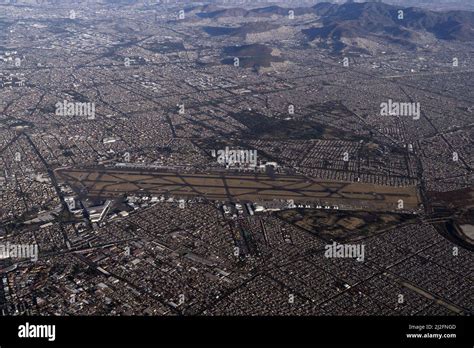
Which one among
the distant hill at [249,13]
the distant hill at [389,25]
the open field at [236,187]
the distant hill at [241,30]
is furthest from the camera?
the distant hill at [249,13]

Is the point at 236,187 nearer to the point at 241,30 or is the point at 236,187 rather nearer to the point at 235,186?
the point at 235,186

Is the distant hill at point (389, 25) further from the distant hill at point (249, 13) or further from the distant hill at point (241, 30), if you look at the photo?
the distant hill at point (249, 13)

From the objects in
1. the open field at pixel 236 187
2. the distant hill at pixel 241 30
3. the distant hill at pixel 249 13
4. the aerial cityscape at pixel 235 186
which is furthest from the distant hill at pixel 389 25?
the open field at pixel 236 187

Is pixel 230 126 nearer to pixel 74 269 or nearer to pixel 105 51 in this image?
pixel 74 269

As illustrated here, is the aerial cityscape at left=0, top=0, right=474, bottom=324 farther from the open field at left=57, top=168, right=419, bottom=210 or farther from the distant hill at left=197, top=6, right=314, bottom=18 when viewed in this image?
the distant hill at left=197, top=6, right=314, bottom=18

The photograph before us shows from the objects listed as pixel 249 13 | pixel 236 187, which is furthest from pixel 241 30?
pixel 236 187
